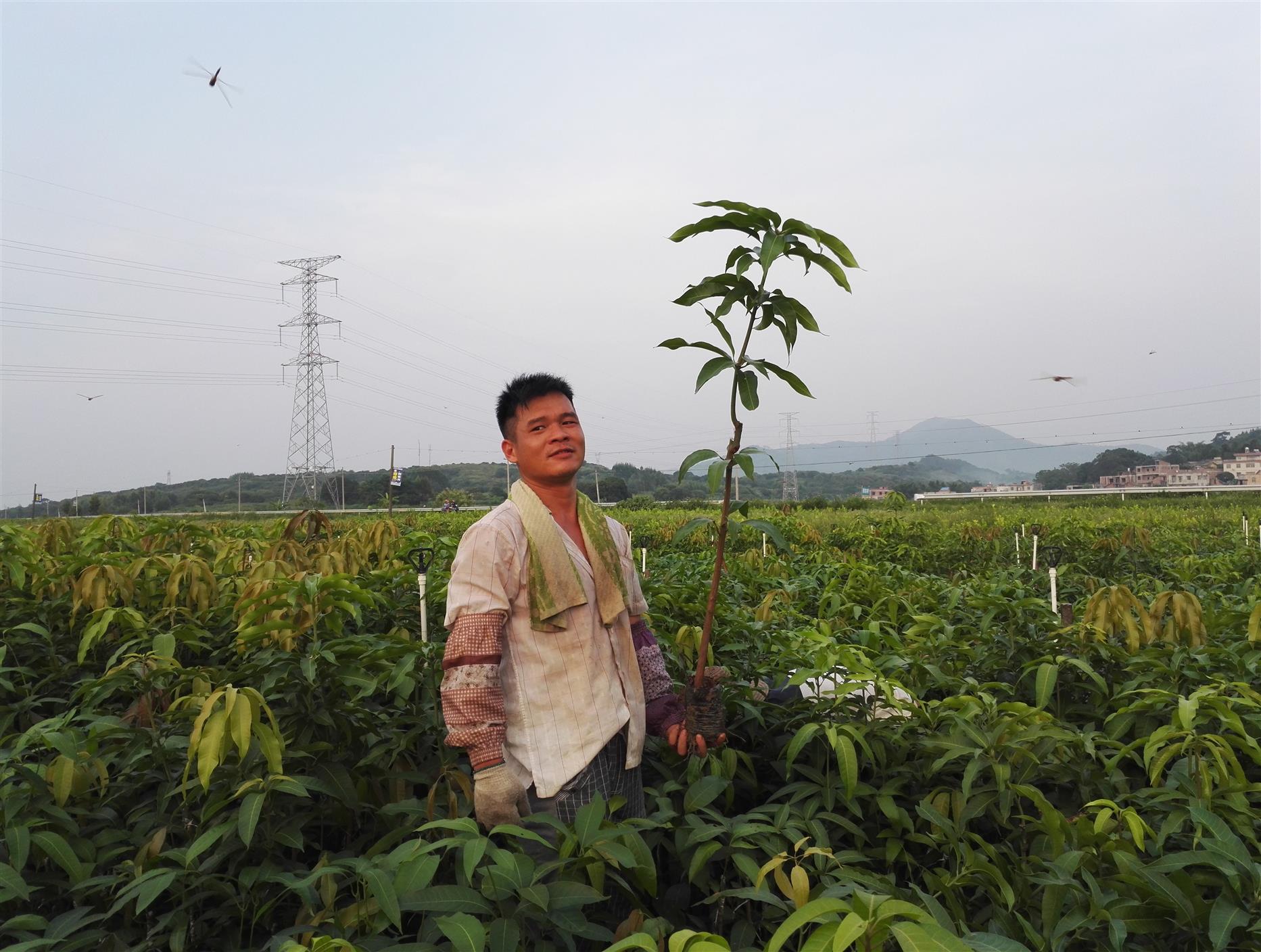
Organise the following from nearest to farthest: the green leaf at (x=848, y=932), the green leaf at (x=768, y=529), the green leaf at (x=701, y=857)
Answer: the green leaf at (x=848, y=932), the green leaf at (x=701, y=857), the green leaf at (x=768, y=529)

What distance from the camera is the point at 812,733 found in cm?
173

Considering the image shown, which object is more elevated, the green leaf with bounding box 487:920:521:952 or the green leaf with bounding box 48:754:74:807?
the green leaf with bounding box 48:754:74:807

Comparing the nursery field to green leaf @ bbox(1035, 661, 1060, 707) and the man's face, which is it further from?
the man's face

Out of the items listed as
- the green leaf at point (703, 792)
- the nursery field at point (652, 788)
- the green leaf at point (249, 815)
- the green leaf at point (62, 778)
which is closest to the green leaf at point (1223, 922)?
the nursery field at point (652, 788)

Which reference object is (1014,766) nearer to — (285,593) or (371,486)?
(285,593)

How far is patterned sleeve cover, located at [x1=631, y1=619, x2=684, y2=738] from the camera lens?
1947mm

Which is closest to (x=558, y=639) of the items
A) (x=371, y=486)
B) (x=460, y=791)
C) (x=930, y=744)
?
(x=460, y=791)

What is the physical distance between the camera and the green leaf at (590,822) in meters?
1.34

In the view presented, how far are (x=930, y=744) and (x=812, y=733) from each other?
263 millimetres

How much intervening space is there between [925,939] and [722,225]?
1.35m

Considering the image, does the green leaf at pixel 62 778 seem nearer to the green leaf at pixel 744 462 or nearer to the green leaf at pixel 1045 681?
the green leaf at pixel 744 462

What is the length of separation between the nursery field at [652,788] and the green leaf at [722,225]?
706mm

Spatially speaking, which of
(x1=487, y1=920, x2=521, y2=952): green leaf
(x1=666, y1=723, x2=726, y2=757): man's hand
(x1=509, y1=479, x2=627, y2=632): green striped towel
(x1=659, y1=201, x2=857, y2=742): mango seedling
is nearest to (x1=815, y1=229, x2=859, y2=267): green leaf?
(x1=659, y1=201, x2=857, y2=742): mango seedling

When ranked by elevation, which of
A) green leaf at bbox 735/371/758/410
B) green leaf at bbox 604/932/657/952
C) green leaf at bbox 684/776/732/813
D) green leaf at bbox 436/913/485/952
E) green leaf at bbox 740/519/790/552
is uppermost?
green leaf at bbox 735/371/758/410
